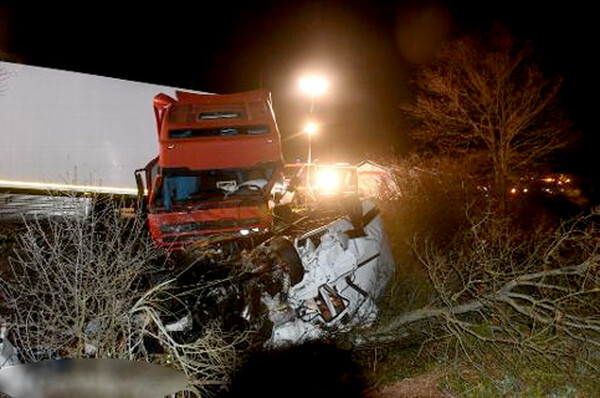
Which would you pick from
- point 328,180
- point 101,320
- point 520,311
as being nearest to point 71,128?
point 328,180

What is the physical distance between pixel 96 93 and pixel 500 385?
11984mm

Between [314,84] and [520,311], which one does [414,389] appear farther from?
[314,84]

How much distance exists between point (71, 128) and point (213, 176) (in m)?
6.55

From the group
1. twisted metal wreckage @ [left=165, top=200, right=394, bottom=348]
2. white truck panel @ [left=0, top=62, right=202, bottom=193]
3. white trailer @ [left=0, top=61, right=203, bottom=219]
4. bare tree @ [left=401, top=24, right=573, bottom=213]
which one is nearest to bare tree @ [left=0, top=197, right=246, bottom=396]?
twisted metal wreckage @ [left=165, top=200, right=394, bottom=348]

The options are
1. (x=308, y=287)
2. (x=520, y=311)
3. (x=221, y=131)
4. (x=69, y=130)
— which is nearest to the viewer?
(x=520, y=311)

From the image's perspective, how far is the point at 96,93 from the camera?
1388 cm

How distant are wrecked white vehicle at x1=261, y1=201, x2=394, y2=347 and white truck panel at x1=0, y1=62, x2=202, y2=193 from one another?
282 inches

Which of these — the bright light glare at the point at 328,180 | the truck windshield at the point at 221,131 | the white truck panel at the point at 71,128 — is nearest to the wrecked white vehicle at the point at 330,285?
the truck windshield at the point at 221,131

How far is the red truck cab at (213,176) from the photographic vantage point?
8.20 m

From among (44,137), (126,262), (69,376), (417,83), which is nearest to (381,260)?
(126,262)

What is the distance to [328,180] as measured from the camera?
1614 centimetres

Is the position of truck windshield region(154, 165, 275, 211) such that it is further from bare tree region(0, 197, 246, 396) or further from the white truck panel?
the white truck panel

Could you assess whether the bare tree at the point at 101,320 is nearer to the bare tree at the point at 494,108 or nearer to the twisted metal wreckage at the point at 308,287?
the twisted metal wreckage at the point at 308,287

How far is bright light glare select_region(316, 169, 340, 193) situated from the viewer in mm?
15414
